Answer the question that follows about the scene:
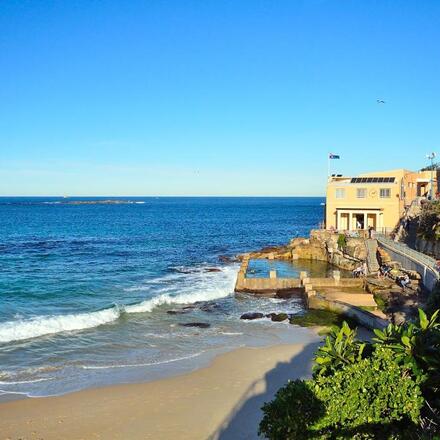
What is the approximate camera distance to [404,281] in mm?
29812

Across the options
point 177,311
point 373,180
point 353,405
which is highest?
point 373,180

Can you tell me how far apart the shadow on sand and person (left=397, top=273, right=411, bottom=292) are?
11026 millimetres

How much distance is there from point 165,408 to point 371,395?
8.72m

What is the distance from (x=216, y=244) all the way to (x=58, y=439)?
54596 mm

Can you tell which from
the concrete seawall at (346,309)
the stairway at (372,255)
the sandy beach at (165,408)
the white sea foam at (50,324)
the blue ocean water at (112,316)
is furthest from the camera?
the stairway at (372,255)

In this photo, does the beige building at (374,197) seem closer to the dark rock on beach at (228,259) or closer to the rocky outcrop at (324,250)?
the rocky outcrop at (324,250)

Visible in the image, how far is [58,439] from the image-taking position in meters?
13.1

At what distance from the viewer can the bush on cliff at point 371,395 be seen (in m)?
7.94

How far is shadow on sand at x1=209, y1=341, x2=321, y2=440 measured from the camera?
43.7 feet

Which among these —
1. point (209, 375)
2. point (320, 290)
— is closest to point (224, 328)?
point (209, 375)

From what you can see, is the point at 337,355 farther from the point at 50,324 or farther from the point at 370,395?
the point at 50,324

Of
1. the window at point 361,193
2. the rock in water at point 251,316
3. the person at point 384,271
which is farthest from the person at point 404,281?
the window at point 361,193

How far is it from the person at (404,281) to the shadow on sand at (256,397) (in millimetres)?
11026

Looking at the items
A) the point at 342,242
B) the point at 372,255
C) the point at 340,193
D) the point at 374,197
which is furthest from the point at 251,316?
the point at 340,193
